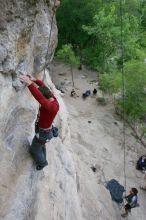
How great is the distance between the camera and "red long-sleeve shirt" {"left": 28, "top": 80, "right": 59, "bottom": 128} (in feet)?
26.7

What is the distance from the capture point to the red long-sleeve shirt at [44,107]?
26.7ft

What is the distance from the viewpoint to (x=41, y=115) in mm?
8680

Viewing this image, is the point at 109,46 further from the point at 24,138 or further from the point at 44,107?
the point at 44,107

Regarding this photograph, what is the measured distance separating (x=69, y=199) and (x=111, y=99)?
15.2 m

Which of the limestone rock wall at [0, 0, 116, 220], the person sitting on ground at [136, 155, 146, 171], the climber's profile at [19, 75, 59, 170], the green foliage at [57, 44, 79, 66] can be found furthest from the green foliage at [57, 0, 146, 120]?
the climber's profile at [19, 75, 59, 170]

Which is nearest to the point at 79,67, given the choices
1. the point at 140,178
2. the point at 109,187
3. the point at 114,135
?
the point at 114,135

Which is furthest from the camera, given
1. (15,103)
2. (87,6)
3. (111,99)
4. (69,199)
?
(87,6)

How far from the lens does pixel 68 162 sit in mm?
12289

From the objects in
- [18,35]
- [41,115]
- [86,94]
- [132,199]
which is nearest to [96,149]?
[132,199]

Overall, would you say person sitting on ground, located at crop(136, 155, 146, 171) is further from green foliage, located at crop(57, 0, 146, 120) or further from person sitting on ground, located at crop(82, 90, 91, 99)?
person sitting on ground, located at crop(82, 90, 91, 99)

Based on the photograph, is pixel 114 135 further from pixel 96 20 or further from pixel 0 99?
pixel 0 99

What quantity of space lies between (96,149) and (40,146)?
9.66 metres

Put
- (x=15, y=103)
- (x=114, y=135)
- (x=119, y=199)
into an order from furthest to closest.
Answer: (x=114, y=135)
(x=119, y=199)
(x=15, y=103)

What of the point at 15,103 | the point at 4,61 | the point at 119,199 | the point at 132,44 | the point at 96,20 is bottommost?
the point at 119,199
